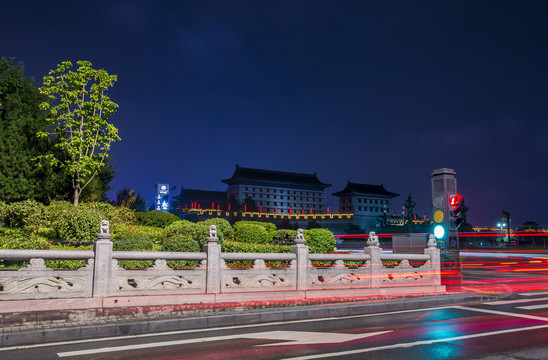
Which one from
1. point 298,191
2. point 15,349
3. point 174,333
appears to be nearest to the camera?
point 15,349

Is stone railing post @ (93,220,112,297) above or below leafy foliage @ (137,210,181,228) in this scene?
below

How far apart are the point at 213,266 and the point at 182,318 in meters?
1.50

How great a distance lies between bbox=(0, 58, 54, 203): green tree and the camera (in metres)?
19.1

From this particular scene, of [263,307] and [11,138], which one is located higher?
[11,138]

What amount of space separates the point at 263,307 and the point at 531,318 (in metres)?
6.09

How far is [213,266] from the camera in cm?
986

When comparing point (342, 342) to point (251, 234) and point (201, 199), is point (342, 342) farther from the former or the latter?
point (201, 199)

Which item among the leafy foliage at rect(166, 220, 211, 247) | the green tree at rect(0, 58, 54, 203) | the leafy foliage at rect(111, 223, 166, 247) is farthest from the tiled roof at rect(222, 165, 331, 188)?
the leafy foliage at rect(166, 220, 211, 247)

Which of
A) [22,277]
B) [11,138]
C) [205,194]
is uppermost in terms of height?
[205,194]

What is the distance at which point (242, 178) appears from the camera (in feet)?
382

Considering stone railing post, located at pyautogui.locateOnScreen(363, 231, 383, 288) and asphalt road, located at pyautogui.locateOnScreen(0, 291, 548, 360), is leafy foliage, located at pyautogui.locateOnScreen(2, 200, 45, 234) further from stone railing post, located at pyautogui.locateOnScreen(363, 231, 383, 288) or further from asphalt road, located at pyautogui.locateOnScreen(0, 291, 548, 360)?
stone railing post, located at pyautogui.locateOnScreen(363, 231, 383, 288)

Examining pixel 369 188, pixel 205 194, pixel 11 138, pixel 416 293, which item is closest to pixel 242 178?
pixel 205 194

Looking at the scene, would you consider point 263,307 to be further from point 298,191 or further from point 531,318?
point 298,191

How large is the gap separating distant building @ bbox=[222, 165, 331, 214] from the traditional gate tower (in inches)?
3925
